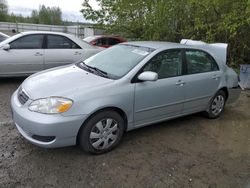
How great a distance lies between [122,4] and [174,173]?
7.39 m

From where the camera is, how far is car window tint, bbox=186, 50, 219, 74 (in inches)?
169

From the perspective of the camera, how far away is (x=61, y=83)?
333 centimetres

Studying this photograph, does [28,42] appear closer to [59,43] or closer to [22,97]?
[59,43]

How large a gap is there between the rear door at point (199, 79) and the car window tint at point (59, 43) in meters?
3.55

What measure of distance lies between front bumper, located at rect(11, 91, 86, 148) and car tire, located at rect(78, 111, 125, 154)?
125 mm

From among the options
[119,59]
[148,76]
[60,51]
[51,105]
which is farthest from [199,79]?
[60,51]

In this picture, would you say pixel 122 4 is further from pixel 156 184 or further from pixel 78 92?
pixel 156 184

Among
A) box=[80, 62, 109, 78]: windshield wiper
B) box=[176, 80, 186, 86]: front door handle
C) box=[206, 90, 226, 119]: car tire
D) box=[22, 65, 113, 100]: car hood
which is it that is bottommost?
box=[206, 90, 226, 119]: car tire

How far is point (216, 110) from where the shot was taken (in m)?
4.89

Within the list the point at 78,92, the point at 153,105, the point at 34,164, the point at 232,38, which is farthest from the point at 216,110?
the point at 232,38

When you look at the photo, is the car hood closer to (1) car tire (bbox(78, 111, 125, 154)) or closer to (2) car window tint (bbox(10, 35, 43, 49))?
(1) car tire (bbox(78, 111, 125, 154))

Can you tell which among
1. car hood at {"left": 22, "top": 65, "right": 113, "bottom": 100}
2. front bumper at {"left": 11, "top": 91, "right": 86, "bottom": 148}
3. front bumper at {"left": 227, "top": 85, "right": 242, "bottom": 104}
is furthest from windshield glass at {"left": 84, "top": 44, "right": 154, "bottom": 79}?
front bumper at {"left": 227, "top": 85, "right": 242, "bottom": 104}

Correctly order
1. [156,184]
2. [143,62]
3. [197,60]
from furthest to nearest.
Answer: [197,60]
[143,62]
[156,184]

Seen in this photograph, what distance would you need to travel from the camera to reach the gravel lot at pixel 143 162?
2.86 m
